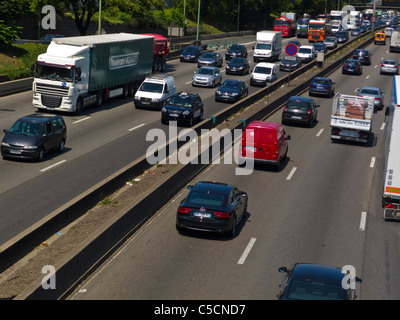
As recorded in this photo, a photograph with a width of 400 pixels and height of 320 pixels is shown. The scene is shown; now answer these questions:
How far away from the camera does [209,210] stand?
1855 centimetres

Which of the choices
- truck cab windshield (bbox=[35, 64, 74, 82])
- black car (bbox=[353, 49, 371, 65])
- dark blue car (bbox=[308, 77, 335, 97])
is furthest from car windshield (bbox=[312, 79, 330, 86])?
black car (bbox=[353, 49, 371, 65])

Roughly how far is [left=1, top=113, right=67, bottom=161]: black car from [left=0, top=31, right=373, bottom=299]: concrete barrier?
4.59 m

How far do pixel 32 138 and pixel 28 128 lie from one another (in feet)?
2.41

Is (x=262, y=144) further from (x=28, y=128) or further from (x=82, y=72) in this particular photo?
(x=82, y=72)

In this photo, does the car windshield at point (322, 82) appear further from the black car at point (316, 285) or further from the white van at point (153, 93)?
the black car at point (316, 285)

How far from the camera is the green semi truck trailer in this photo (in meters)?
36.5

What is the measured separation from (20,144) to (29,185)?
344 cm

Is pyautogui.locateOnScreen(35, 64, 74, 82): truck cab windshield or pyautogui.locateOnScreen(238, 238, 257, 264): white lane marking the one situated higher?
pyautogui.locateOnScreen(35, 64, 74, 82): truck cab windshield

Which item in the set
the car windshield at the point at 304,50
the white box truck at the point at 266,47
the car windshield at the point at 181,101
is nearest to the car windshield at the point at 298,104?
the car windshield at the point at 181,101

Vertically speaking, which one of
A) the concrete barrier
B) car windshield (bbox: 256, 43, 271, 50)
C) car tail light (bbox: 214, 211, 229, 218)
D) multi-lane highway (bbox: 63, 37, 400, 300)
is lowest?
multi-lane highway (bbox: 63, 37, 400, 300)

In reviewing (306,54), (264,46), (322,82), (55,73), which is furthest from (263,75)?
(55,73)

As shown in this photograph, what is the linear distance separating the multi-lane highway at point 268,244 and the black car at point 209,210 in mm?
495

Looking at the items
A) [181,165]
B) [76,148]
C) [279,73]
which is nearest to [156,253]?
[181,165]

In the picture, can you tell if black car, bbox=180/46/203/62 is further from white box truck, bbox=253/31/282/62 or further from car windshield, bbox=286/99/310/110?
car windshield, bbox=286/99/310/110
